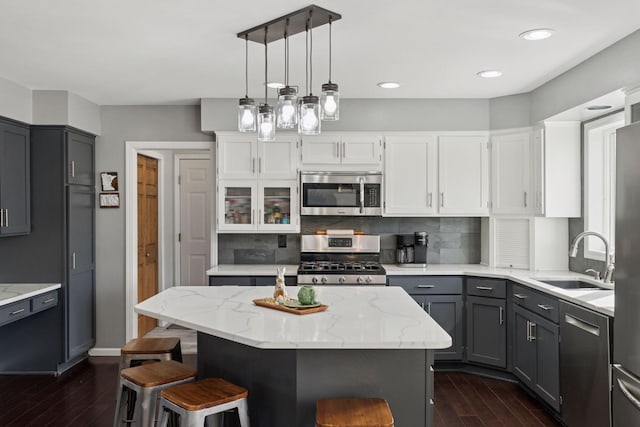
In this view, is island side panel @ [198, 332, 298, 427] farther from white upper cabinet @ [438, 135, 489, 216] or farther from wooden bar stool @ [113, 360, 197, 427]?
white upper cabinet @ [438, 135, 489, 216]

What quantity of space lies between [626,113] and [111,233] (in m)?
4.53

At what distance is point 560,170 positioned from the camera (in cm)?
435

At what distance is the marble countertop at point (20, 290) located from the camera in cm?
392

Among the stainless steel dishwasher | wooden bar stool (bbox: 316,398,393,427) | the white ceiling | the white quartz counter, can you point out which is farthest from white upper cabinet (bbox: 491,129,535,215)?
wooden bar stool (bbox: 316,398,393,427)

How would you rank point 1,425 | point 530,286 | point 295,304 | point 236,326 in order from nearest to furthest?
point 236,326 → point 295,304 → point 1,425 → point 530,286

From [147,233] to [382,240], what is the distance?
9.22 ft

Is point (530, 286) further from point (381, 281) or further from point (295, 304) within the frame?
point (295, 304)

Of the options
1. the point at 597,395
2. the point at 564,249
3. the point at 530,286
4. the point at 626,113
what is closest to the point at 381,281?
the point at 530,286

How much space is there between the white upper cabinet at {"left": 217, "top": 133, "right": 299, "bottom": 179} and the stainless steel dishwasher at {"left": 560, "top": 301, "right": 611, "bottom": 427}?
104 inches

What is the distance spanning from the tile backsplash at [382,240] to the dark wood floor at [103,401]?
4.01 ft

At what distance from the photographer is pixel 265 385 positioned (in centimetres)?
247

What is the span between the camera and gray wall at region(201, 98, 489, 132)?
489 centimetres

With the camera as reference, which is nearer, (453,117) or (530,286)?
(530,286)

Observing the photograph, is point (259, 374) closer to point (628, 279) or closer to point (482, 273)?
point (628, 279)
